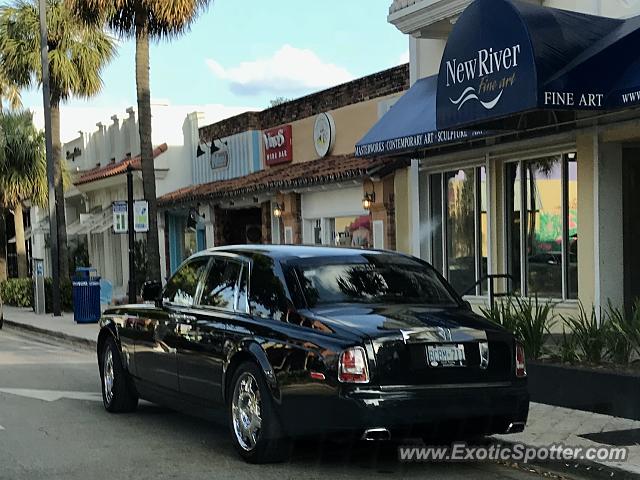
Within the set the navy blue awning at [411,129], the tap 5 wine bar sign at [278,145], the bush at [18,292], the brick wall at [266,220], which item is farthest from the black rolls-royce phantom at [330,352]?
the bush at [18,292]

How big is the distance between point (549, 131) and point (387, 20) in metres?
4.21

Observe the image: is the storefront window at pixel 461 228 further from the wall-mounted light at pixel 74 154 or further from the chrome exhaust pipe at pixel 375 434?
the wall-mounted light at pixel 74 154

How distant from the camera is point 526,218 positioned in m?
15.1

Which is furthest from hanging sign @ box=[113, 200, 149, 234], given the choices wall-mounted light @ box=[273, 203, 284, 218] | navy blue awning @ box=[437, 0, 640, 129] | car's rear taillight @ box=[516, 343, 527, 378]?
car's rear taillight @ box=[516, 343, 527, 378]

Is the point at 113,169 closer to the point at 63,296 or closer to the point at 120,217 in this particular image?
the point at 63,296

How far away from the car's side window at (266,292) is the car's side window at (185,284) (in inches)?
36.7

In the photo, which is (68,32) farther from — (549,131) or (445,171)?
(549,131)

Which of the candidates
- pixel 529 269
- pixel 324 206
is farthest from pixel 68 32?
pixel 529 269

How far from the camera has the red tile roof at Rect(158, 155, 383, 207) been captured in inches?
747

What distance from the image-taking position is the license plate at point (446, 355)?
6.82m

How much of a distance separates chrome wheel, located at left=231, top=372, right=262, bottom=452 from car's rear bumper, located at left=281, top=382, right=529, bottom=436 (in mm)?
361

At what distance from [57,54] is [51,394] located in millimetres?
16906

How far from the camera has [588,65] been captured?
449 inches

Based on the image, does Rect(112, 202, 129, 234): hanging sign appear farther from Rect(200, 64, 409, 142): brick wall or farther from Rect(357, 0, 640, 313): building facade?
Rect(357, 0, 640, 313): building facade
